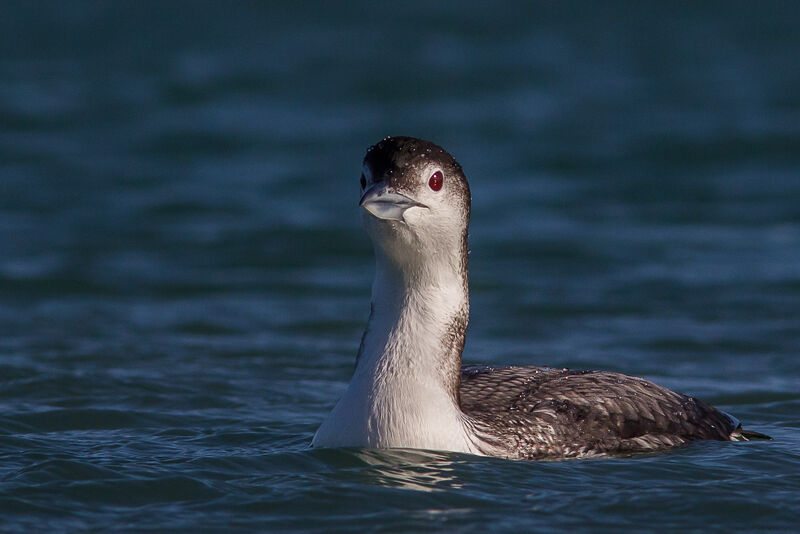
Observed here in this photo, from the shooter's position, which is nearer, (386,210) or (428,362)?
(386,210)

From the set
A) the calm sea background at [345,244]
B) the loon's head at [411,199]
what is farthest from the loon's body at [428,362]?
the calm sea background at [345,244]

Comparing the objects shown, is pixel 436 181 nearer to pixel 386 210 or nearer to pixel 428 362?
pixel 386 210

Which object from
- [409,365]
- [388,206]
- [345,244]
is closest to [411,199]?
[388,206]

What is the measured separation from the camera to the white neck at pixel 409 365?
6258 millimetres

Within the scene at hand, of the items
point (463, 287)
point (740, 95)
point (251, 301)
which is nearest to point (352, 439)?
point (463, 287)

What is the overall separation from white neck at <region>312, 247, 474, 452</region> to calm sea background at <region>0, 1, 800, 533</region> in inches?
4.5

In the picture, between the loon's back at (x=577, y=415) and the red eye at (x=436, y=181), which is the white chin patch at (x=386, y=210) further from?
the loon's back at (x=577, y=415)

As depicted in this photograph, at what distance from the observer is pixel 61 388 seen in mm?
8898

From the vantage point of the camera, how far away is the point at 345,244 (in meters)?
14.7

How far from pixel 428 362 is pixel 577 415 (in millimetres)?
967

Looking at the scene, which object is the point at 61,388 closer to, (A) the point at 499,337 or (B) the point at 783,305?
(A) the point at 499,337

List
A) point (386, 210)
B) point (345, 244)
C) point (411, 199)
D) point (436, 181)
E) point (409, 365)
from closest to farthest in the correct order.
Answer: point (386, 210) < point (411, 199) < point (436, 181) < point (409, 365) < point (345, 244)

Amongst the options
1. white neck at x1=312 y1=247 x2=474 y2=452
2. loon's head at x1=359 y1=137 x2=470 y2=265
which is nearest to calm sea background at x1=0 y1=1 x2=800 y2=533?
white neck at x1=312 y1=247 x2=474 y2=452

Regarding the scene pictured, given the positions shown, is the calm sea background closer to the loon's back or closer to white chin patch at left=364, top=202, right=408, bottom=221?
the loon's back
